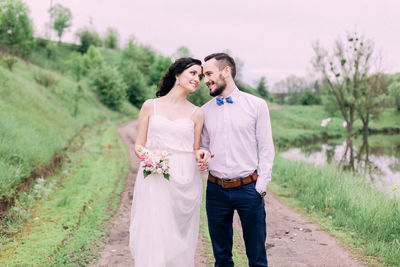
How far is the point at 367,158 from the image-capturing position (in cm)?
2045

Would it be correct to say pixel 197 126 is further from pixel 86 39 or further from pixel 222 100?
pixel 86 39

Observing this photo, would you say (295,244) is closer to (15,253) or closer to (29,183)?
(15,253)

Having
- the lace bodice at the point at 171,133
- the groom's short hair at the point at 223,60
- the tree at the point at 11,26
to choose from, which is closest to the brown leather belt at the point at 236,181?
the lace bodice at the point at 171,133

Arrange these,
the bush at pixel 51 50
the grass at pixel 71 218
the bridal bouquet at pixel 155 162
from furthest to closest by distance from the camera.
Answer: the bush at pixel 51 50, the grass at pixel 71 218, the bridal bouquet at pixel 155 162

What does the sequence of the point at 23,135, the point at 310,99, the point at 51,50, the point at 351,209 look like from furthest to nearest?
1. the point at 310,99
2. the point at 51,50
3. the point at 23,135
4. the point at 351,209

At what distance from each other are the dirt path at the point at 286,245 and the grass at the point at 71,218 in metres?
0.25

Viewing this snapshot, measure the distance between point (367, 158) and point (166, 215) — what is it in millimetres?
19726

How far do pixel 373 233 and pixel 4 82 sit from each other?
1525 centimetres

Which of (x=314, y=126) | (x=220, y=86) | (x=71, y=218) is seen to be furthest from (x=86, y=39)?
(x=220, y=86)

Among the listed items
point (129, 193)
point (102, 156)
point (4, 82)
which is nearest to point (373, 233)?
point (129, 193)

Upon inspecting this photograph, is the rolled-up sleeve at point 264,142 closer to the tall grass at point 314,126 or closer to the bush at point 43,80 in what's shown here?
the tall grass at point 314,126

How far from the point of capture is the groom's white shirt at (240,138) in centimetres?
358

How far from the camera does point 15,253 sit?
5.05 meters

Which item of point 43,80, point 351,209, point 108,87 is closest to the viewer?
point 351,209
